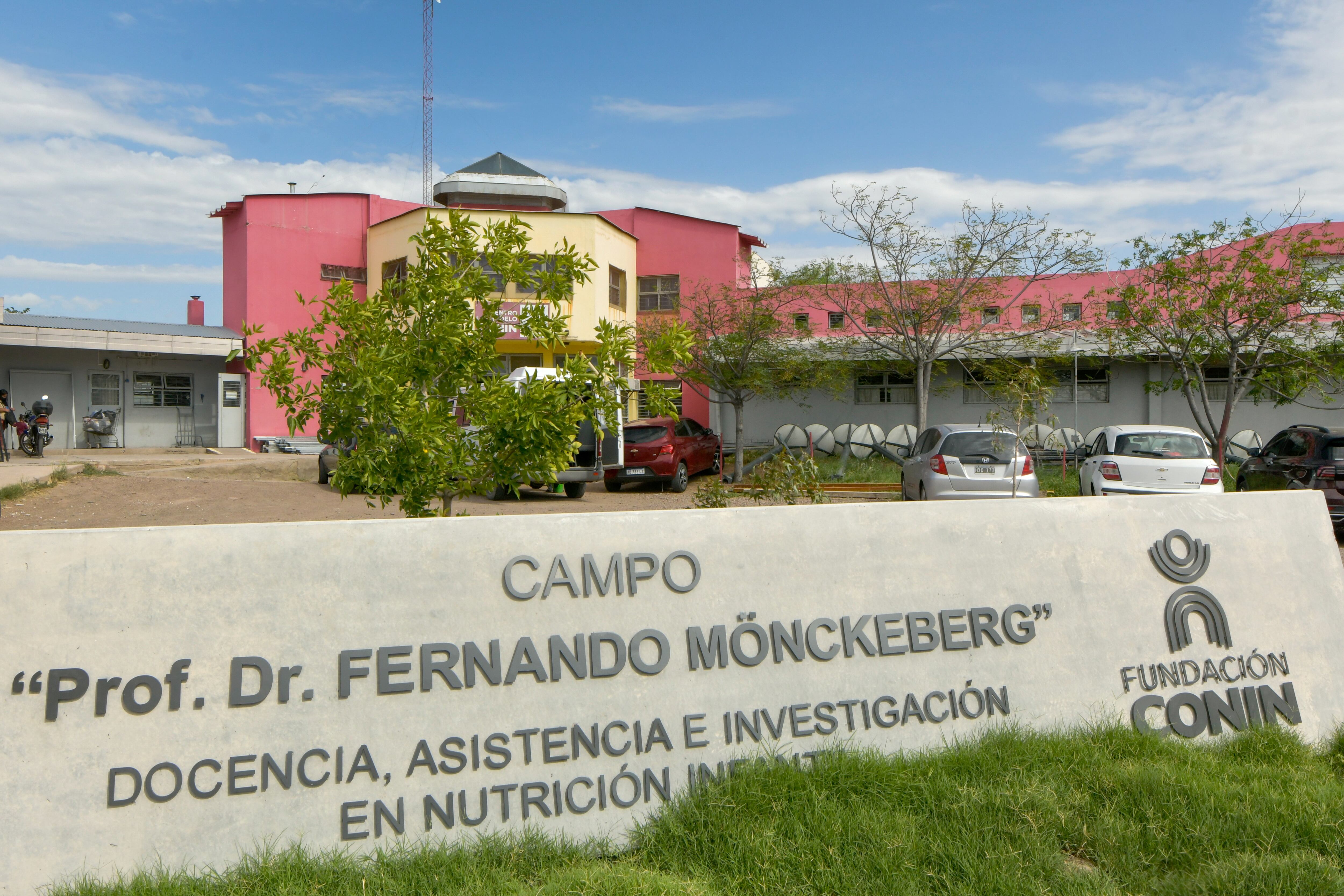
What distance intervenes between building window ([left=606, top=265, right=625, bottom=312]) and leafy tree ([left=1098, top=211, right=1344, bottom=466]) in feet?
44.8

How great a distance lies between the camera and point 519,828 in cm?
347

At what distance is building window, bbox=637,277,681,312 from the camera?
2891cm

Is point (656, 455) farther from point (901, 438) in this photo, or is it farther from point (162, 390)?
point (162, 390)

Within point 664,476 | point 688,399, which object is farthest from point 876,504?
point 688,399

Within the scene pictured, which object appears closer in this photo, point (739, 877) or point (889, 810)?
point (739, 877)

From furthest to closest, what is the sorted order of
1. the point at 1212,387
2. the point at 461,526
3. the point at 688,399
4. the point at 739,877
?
the point at 688,399, the point at 1212,387, the point at 461,526, the point at 739,877

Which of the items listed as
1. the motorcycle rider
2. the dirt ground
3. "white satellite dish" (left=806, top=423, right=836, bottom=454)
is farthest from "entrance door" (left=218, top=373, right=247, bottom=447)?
"white satellite dish" (left=806, top=423, right=836, bottom=454)

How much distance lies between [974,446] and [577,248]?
13576 millimetres

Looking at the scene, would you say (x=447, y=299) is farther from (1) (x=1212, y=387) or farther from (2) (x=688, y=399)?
(1) (x=1212, y=387)

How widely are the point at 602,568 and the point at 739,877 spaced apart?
135 cm

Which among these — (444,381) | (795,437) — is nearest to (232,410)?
(795,437)

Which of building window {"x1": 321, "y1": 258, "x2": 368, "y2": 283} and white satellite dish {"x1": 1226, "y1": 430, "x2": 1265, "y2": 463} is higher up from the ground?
building window {"x1": 321, "y1": 258, "x2": 368, "y2": 283}

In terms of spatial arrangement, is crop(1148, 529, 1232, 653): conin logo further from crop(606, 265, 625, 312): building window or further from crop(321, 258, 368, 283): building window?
crop(321, 258, 368, 283): building window

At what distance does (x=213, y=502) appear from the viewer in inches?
612
